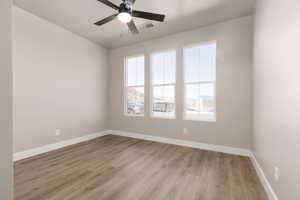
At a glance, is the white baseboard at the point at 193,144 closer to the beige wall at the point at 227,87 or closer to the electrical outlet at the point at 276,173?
the beige wall at the point at 227,87

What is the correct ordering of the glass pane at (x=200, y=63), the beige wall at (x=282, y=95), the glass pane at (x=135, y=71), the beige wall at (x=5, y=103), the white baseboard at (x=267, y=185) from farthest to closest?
1. the glass pane at (x=135, y=71)
2. the glass pane at (x=200, y=63)
3. the white baseboard at (x=267, y=185)
4. the beige wall at (x=282, y=95)
5. the beige wall at (x=5, y=103)

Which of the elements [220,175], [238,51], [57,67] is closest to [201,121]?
[220,175]

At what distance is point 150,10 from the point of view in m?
2.79

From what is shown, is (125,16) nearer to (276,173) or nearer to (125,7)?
(125,7)

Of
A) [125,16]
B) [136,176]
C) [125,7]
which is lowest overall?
[136,176]

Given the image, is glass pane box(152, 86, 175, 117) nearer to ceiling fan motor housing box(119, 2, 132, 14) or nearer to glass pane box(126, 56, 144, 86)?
glass pane box(126, 56, 144, 86)

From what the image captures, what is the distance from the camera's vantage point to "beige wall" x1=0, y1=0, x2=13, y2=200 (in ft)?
2.60

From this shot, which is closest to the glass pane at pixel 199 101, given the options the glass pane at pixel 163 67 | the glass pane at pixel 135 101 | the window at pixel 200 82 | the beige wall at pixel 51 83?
the window at pixel 200 82

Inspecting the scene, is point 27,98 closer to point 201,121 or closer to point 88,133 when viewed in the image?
point 88,133

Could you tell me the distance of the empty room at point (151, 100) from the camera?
144 cm

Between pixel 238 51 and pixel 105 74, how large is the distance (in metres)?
3.84

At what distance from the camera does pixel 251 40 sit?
2.84 metres

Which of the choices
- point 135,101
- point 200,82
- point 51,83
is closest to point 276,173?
point 200,82

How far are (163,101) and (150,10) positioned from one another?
2242 mm
